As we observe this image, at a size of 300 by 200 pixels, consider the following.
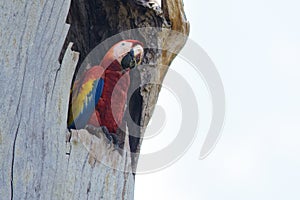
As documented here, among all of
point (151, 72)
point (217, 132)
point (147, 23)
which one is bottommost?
point (217, 132)

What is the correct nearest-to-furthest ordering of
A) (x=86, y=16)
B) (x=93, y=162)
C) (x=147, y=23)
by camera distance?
(x=93, y=162) → (x=147, y=23) → (x=86, y=16)

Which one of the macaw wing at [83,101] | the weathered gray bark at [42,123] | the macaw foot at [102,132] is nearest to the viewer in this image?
the weathered gray bark at [42,123]

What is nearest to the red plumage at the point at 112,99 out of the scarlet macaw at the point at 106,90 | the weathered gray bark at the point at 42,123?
the scarlet macaw at the point at 106,90

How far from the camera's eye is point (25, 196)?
2.23 m

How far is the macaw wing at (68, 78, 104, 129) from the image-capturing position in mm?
2889

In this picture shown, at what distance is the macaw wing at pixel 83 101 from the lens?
9.48 ft

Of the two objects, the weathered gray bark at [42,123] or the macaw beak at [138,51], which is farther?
the macaw beak at [138,51]

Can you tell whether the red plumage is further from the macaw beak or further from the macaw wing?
the macaw beak

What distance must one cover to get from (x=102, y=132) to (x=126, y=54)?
40cm

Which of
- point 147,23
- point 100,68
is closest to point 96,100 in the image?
point 100,68

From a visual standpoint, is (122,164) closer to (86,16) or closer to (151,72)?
(151,72)

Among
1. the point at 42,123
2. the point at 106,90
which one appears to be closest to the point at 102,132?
the point at 106,90

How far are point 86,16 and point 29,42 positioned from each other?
0.96 m

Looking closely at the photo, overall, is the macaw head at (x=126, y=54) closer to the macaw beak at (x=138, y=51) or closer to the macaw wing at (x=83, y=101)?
the macaw beak at (x=138, y=51)
